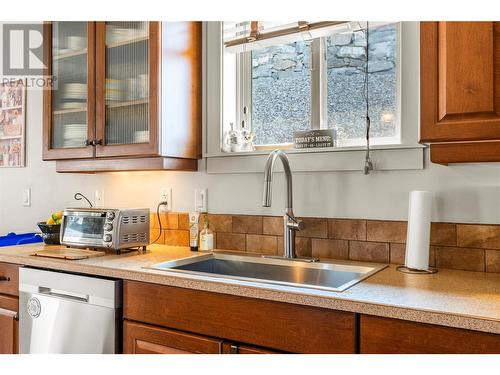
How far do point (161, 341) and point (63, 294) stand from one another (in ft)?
1.71

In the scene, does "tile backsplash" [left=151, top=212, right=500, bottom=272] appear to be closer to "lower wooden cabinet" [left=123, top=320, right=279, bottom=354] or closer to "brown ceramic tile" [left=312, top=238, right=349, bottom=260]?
Answer: "brown ceramic tile" [left=312, top=238, right=349, bottom=260]

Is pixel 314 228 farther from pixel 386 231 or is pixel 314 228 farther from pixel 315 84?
pixel 315 84

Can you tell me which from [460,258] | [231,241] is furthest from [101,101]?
[460,258]

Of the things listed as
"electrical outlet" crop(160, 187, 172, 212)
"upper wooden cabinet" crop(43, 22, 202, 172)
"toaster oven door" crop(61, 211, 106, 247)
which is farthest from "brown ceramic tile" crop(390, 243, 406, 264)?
"toaster oven door" crop(61, 211, 106, 247)

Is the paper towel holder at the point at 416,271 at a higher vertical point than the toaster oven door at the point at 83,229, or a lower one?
lower

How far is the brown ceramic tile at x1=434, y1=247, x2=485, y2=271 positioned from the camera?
1620mm

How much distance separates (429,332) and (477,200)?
0.71m

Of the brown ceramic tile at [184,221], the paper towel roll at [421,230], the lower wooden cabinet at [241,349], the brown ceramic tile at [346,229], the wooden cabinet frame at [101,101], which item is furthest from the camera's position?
the brown ceramic tile at [184,221]

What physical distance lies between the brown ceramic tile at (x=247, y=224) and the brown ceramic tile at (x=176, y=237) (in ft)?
0.98

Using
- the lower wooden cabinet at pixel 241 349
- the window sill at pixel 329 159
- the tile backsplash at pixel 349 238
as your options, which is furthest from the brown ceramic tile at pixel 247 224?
the lower wooden cabinet at pixel 241 349

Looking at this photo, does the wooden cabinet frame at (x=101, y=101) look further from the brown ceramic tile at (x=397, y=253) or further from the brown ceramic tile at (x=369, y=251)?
the brown ceramic tile at (x=397, y=253)

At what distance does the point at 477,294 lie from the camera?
128cm

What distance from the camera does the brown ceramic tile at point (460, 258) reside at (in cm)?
162

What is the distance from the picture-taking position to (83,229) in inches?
84.0
